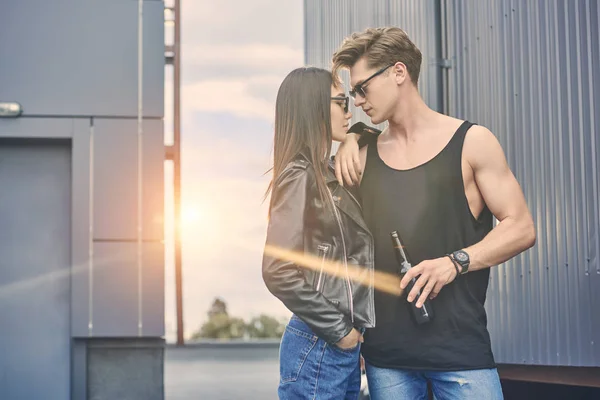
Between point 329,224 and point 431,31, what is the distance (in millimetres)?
2825

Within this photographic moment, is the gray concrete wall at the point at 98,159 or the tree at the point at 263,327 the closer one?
the gray concrete wall at the point at 98,159

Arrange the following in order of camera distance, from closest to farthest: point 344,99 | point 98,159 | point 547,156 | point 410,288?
point 410,288, point 344,99, point 547,156, point 98,159

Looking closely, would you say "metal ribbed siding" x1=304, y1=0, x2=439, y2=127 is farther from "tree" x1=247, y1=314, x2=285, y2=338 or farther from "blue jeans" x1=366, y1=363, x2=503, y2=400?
"tree" x1=247, y1=314, x2=285, y2=338

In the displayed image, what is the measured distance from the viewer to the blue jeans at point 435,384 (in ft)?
10.1

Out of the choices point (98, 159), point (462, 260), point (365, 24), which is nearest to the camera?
point (462, 260)

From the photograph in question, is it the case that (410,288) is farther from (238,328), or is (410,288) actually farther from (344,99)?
(238,328)

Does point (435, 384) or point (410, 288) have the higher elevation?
point (410, 288)

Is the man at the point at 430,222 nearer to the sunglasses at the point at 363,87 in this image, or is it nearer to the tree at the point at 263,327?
the sunglasses at the point at 363,87

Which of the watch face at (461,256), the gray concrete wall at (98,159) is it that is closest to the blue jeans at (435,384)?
the watch face at (461,256)

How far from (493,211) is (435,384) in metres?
0.69

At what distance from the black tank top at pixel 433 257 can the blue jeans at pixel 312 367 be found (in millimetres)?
198

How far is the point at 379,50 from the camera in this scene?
3.34 metres

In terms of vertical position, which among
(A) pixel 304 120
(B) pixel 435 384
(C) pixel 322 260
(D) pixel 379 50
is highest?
(D) pixel 379 50

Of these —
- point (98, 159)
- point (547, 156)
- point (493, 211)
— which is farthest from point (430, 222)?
point (98, 159)
